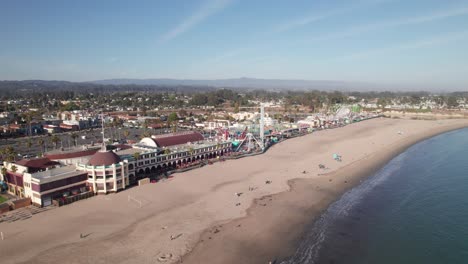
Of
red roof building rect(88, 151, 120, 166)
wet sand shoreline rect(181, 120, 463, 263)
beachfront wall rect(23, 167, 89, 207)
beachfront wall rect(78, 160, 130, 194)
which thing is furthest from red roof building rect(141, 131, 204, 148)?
wet sand shoreline rect(181, 120, 463, 263)

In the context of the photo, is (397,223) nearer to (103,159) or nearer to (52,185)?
(103,159)

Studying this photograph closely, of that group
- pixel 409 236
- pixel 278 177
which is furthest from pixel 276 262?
pixel 278 177

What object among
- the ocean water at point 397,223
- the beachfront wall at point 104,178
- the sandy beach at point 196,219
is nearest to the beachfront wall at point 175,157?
the sandy beach at point 196,219

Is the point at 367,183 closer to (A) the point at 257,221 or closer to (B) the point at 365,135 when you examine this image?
(A) the point at 257,221

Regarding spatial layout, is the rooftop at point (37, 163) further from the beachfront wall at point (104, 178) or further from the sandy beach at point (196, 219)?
the sandy beach at point (196, 219)

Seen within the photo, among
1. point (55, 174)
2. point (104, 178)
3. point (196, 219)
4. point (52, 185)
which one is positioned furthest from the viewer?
point (104, 178)

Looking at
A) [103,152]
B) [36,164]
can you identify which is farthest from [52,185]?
[36,164]

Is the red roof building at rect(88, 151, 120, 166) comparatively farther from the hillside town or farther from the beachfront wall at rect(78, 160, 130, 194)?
the beachfront wall at rect(78, 160, 130, 194)
